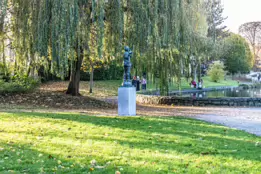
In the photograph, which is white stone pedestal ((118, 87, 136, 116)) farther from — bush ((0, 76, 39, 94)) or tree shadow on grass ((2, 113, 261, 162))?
bush ((0, 76, 39, 94))

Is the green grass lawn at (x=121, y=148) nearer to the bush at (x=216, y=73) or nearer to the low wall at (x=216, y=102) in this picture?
the low wall at (x=216, y=102)

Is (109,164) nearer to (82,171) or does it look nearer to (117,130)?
(82,171)

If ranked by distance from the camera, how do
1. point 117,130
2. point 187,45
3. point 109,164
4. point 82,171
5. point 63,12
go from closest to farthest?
point 82,171 < point 109,164 < point 117,130 < point 63,12 < point 187,45

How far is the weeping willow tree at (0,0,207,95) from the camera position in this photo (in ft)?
27.1

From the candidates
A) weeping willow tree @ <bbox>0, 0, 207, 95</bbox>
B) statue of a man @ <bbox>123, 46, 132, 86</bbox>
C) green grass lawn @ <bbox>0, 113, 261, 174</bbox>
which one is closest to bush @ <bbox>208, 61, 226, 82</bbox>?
weeping willow tree @ <bbox>0, 0, 207, 95</bbox>

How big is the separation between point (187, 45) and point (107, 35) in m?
3.09

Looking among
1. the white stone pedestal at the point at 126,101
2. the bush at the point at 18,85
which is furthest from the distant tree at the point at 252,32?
the white stone pedestal at the point at 126,101

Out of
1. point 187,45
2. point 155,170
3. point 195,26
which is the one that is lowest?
point 155,170

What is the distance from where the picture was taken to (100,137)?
219 inches

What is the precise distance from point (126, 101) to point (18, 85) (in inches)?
283

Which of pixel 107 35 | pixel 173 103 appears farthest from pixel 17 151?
pixel 173 103

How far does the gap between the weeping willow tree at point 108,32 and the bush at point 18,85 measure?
12.9ft

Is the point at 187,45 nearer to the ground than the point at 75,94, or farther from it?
farther from it

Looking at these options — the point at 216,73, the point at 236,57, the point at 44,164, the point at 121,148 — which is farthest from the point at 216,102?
the point at 236,57
